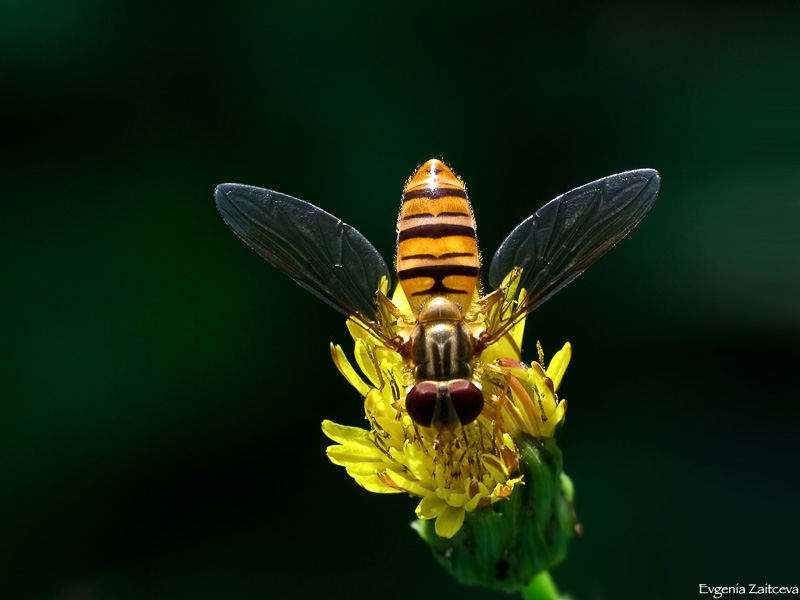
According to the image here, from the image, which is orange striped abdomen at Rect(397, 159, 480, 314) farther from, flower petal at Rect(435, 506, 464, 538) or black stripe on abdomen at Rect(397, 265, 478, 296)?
flower petal at Rect(435, 506, 464, 538)

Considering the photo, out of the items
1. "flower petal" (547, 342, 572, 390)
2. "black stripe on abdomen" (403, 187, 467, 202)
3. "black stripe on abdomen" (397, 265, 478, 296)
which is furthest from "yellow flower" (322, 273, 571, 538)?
"black stripe on abdomen" (403, 187, 467, 202)

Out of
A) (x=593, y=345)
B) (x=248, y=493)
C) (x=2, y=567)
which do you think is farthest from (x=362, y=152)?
(x=2, y=567)

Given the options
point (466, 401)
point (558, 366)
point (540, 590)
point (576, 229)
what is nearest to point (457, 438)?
point (466, 401)

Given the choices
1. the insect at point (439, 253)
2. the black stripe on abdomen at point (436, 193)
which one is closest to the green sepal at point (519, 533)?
the insect at point (439, 253)

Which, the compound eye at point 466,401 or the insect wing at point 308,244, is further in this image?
the insect wing at point 308,244

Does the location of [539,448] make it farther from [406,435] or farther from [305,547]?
[305,547]

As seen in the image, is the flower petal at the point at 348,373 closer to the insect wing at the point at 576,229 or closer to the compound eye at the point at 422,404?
the compound eye at the point at 422,404
